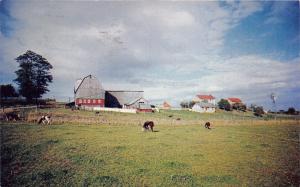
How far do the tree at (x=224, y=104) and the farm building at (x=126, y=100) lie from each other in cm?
4225

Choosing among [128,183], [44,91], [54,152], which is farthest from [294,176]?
[44,91]

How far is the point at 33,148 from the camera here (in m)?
15.0

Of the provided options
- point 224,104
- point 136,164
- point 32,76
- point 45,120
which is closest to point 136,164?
point 136,164

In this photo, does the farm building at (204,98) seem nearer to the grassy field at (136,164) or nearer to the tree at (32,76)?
the tree at (32,76)

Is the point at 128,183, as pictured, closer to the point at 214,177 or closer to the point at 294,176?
the point at 214,177

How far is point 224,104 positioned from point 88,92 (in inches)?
2409

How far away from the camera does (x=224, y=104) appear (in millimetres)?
99688

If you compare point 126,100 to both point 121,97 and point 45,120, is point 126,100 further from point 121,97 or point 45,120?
point 45,120

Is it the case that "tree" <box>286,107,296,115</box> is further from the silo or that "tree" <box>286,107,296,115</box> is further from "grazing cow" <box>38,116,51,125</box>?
"grazing cow" <box>38,116,51,125</box>

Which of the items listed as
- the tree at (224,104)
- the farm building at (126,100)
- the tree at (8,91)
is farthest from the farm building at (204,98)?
the tree at (8,91)

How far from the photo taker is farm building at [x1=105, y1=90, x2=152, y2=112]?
7113cm

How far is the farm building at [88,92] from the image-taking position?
201 ft

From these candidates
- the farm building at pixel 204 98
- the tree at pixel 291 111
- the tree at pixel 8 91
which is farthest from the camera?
the farm building at pixel 204 98

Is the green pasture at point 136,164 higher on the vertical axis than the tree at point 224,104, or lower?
lower
